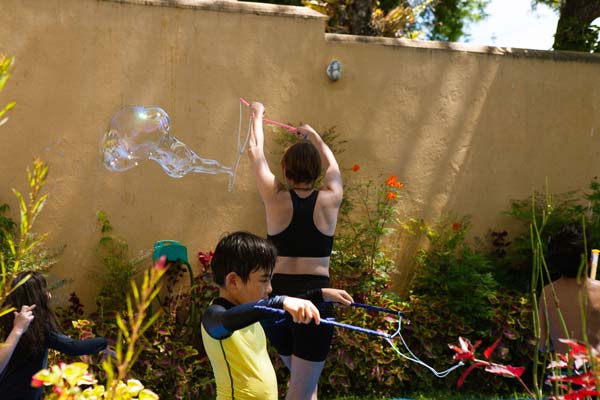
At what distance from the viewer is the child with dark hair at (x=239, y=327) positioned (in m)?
2.95

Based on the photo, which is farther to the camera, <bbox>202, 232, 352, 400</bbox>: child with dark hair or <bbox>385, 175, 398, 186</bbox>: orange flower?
<bbox>385, 175, 398, 186</bbox>: orange flower

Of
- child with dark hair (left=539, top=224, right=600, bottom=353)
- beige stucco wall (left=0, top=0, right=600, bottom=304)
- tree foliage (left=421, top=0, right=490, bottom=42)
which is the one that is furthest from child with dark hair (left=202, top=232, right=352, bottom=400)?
tree foliage (left=421, top=0, right=490, bottom=42)

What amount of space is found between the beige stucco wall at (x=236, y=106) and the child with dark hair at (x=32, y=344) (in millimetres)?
2286

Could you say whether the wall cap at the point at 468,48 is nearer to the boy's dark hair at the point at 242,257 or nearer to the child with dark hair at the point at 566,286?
the child with dark hair at the point at 566,286

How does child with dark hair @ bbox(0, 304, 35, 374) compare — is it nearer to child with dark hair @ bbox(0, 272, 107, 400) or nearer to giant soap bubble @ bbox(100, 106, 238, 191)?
child with dark hair @ bbox(0, 272, 107, 400)

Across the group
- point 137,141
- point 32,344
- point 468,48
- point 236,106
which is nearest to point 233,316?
point 32,344

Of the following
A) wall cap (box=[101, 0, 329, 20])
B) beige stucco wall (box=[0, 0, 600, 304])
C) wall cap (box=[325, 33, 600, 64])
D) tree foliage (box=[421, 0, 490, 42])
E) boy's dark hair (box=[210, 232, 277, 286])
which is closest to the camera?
boy's dark hair (box=[210, 232, 277, 286])

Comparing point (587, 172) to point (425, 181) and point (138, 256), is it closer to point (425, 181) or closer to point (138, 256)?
point (425, 181)

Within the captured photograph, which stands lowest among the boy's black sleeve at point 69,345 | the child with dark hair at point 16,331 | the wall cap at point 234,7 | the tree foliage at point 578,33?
the boy's black sleeve at point 69,345

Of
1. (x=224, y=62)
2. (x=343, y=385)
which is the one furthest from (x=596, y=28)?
(x=343, y=385)

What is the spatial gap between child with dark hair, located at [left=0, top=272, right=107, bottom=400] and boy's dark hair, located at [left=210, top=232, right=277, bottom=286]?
0.99 m

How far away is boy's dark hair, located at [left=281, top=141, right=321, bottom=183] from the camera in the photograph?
410 cm

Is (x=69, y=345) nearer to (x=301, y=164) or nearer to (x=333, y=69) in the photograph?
(x=301, y=164)

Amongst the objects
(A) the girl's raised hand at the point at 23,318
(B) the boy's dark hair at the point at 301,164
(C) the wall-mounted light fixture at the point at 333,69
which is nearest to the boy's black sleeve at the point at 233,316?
(A) the girl's raised hand at the point at 23,318
